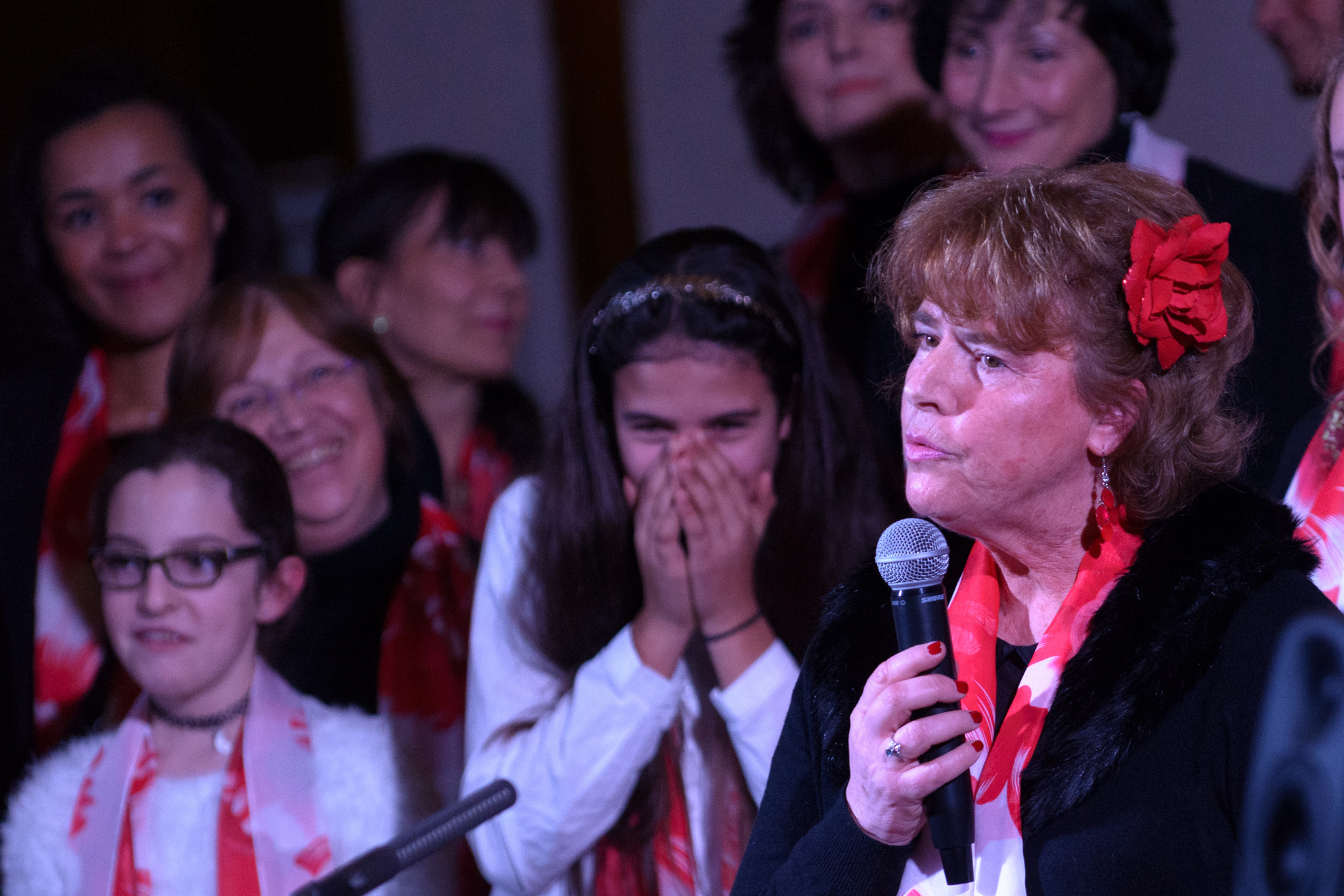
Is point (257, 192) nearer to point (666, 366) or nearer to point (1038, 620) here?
point (666, 366)

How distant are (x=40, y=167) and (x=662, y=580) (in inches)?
64.9

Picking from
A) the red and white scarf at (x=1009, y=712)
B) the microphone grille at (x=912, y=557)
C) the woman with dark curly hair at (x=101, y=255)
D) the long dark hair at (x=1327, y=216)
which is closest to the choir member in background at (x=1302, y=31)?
the long dark hair at (x=1327, y=216)

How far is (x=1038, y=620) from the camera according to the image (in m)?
1.30

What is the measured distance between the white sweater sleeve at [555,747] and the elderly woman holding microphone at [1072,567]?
464mm

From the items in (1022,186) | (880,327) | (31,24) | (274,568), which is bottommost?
(274,568)

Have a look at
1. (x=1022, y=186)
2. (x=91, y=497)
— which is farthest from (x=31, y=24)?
(x=1022, y=186)

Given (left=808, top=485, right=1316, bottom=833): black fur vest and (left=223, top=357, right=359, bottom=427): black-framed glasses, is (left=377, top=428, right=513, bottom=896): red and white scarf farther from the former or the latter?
(left=808, top=485, right=1316, bottom=833): black fur vest

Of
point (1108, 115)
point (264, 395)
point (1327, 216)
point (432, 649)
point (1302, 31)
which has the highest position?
point (1302, 31)

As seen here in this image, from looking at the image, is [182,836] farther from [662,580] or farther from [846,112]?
[846,112]

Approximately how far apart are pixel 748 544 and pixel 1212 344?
0.74 metres

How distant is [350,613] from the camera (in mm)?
2230

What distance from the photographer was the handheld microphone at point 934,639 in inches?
43.4

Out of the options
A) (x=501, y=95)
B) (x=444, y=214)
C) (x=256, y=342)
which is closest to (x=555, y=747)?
(x=256, y=342)

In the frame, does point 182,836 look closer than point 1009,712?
No
